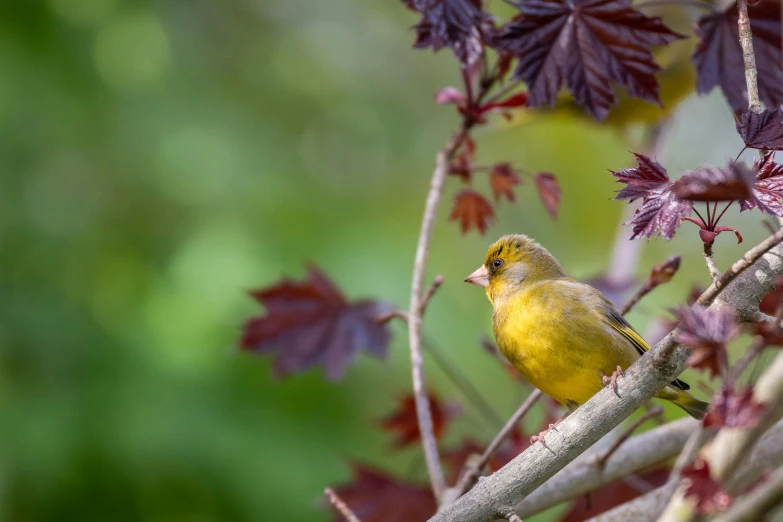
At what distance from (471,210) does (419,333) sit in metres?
0.43

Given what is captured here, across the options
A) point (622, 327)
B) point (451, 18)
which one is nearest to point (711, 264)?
point (451, 18)

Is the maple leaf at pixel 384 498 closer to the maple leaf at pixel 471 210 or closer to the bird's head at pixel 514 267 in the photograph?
the bird's head at pixel 514 267

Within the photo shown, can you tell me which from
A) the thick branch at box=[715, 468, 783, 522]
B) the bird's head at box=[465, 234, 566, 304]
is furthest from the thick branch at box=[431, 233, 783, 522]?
the bird's head at box=[465, 234, 566, 304]

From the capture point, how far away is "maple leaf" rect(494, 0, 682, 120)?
1.88 meters

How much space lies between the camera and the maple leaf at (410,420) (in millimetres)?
2756

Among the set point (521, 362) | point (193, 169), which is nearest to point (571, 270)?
point (193, 169)

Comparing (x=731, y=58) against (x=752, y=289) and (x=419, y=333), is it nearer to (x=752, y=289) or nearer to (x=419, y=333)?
(x=752, y=289)

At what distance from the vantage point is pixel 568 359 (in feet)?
7.08

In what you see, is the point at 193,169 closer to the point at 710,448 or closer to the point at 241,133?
the point at 241,133

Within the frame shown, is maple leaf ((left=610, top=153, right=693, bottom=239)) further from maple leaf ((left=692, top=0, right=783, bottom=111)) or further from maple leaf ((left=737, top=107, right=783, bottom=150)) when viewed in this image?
maple leaf ((left=692, top=0, right=783, bottom=111))

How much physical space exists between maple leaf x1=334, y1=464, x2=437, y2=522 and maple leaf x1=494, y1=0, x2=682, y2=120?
1.24 meters

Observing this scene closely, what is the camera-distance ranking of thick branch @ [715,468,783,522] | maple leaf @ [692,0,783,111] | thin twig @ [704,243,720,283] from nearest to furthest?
thick branch @ [715,468,783,522]
thin twig @ [704,243,720,283]
maple leaf @ [692,0,783,111]

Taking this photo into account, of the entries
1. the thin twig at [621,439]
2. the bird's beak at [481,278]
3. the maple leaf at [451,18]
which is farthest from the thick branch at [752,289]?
the bird's beak at [481,278]

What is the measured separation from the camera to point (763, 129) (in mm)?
1361
